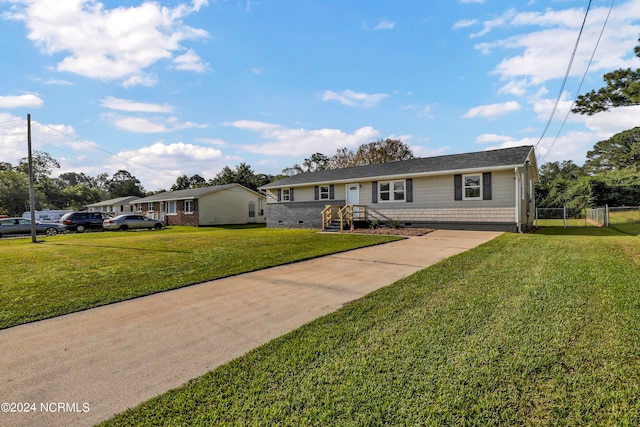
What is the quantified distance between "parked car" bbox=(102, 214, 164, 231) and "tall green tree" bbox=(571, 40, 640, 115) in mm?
28219

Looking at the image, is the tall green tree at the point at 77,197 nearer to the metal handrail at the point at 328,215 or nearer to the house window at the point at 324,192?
the house window at the point at 324,192

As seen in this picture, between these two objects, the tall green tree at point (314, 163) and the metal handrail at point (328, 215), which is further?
the tall green tree at point (314, 163)

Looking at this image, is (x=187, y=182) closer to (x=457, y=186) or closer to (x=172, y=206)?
(x=172, y=206)

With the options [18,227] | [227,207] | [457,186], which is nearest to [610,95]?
[457,186]

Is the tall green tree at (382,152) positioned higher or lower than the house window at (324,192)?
higher

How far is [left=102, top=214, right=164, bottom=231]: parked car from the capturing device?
2312 cm

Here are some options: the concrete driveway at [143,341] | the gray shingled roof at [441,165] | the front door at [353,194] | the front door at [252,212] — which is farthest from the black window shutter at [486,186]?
the front door at [252,212]

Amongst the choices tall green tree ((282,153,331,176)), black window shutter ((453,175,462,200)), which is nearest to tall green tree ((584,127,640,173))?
black window shutter ((453,175,462,200))

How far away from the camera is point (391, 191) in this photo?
57.8 ft

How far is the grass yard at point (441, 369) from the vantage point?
6.61 feet

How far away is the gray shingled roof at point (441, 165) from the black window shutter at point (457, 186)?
528 millimetres

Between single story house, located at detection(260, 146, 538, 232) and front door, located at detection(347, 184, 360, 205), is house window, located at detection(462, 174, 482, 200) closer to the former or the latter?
single story house, located at detection(260, 146, 538, 232)

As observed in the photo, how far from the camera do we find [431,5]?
34.4ft

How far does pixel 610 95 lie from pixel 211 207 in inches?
1068
